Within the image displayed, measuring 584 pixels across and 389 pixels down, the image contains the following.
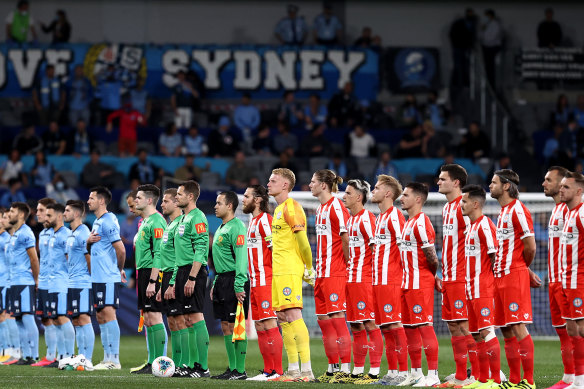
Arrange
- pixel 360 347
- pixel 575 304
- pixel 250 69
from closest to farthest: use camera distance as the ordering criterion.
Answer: pixel 575 304, pixel 360 347, pixel 250 69

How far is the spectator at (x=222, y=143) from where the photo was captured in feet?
80.9

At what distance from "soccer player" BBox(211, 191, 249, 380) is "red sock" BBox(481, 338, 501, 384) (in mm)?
2956

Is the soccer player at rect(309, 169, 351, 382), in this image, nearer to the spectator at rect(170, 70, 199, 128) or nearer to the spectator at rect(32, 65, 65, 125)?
the spectator at rect(170, 70, 199, 128)

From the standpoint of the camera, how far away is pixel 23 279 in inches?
592

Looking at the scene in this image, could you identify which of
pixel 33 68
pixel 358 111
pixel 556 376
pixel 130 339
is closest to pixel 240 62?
pixel 358 111

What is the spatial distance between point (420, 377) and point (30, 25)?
1944 centimetres

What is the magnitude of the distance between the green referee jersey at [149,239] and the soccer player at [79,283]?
1.31m

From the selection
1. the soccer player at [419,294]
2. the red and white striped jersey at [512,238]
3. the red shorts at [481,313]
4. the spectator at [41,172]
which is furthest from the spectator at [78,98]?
the red and white striped jersey at [512,238]

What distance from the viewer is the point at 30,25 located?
88.9ft

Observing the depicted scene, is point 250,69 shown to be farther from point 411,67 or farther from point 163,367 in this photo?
point 163,367

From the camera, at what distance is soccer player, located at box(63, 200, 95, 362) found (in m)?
13.7

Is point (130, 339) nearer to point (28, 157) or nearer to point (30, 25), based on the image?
point (28, 157)

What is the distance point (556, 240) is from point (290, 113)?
660 inches

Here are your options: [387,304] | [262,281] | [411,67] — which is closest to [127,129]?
[411,67]
